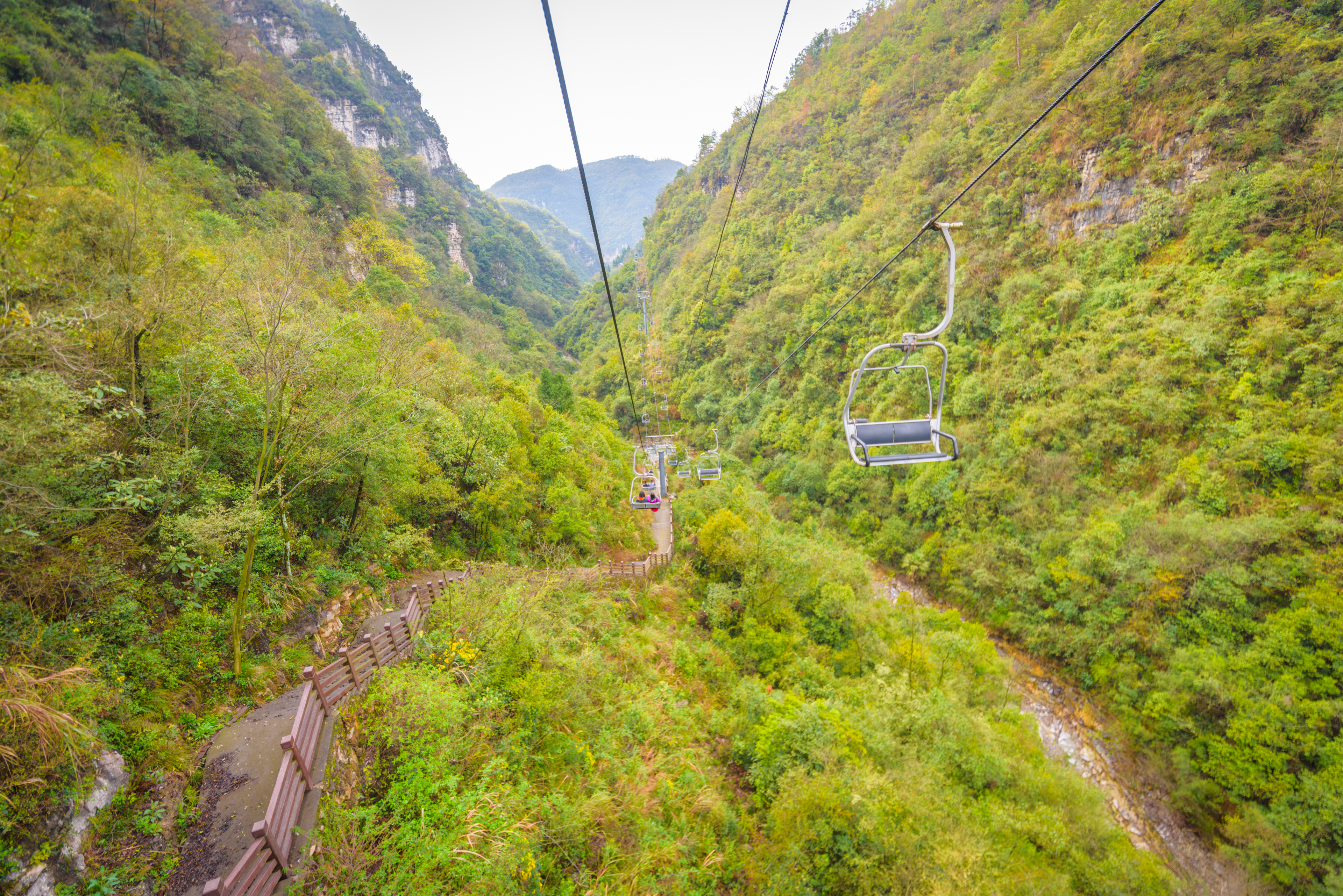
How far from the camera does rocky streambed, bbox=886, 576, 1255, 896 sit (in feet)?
43.8

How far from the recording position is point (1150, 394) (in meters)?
17.8

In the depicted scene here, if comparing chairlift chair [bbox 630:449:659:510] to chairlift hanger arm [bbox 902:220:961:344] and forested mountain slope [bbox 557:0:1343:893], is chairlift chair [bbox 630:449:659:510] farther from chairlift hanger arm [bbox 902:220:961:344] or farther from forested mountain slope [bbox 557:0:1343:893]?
forested mountain slope [bbox 557:0:1343:893]

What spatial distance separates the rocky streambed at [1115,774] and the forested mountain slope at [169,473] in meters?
19.2

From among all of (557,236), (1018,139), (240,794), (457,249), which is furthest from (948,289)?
(557,236)

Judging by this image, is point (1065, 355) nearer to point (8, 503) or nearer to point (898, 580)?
point (898, 580)

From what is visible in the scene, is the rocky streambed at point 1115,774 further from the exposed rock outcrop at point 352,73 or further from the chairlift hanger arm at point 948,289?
the exposed rock outcrop at point 352,73

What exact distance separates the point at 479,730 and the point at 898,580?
973 inches

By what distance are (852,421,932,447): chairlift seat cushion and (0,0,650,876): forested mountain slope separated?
28.4 feet

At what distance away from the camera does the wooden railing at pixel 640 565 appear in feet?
49.9

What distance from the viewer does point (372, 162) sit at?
5112 centimetres

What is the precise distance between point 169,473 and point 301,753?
4.69m

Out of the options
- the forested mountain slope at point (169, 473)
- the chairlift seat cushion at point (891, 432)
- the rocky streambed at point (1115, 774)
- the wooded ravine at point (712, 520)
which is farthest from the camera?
the rocky streambed at point (1115, 774)

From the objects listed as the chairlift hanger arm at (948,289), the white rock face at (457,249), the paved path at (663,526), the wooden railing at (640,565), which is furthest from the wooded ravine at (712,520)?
the white rock face at (457,249)

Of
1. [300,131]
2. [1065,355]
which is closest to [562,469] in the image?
[1065,355]
